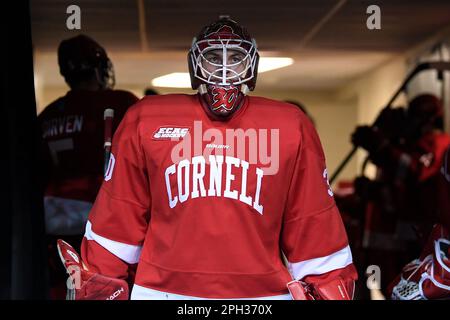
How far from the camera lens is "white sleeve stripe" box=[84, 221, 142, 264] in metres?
2.71

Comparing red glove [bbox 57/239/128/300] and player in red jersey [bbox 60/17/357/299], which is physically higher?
player in red jersey [bbox 60/17/357/299]

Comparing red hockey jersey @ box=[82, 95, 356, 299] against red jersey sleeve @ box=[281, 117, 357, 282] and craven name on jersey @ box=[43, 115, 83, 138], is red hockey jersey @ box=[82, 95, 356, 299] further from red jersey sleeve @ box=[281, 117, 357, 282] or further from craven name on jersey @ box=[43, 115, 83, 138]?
craven name on jersey @ box=[43, 115, 83, 138]

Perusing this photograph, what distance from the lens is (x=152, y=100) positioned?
9.09 ft

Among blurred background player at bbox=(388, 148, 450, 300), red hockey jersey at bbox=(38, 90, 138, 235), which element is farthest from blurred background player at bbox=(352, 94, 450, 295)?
red hockey jersey at bbox=(38, 90, 138, 235)

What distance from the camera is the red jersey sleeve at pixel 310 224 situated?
269 centimetres

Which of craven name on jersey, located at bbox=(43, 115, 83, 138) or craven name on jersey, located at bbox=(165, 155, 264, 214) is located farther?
craven name on jersey, located at bbox=(43, 115, 83, 138)

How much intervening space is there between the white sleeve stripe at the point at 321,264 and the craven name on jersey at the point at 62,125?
107cm

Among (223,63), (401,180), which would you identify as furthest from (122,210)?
(401,180)

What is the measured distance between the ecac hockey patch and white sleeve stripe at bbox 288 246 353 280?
509 millimetres

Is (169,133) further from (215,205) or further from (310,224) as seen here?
(310,224)

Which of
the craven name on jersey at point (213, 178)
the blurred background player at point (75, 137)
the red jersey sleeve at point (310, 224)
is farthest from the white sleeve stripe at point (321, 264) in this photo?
the blurred background player at point (75, 137)

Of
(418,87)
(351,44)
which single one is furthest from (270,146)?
(418,87)
